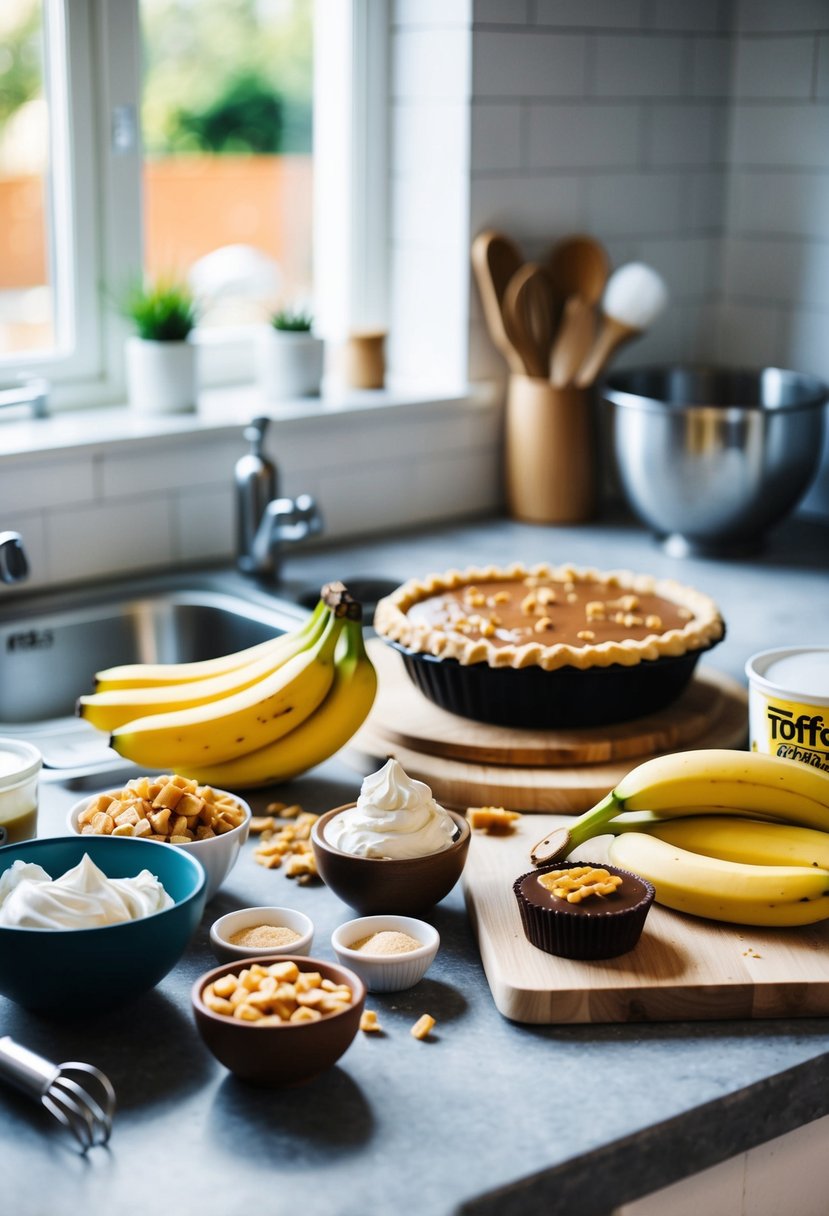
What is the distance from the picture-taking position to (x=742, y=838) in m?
1.18

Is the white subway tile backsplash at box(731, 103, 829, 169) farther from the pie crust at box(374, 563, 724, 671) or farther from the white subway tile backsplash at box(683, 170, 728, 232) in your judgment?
the pie crust at box(374, 563, 724, 671)

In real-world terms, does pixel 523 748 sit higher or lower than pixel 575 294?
lower

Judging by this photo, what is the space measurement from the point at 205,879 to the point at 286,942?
88 millimetres

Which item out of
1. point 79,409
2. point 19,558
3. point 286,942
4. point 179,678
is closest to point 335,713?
point 179,678

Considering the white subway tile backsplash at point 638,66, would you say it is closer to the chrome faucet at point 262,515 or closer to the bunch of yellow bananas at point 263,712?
the chrome faucet at point 262,515

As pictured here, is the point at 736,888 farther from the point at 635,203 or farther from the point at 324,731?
the point at 635,203

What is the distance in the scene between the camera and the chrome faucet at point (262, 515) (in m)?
1.92

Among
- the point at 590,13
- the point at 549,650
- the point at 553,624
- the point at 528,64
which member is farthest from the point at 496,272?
the point at 549,650

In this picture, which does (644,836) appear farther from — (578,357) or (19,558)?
(578,357)

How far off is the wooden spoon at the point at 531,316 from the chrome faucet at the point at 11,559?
3.03 feet

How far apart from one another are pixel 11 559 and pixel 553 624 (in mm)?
601

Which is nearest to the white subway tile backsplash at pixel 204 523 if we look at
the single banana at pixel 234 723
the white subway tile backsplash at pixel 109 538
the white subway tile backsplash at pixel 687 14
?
the white subway tile backsplash at pixel 109 538

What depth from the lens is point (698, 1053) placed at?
1002 millimetres

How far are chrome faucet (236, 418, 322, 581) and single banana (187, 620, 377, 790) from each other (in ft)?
1.87
